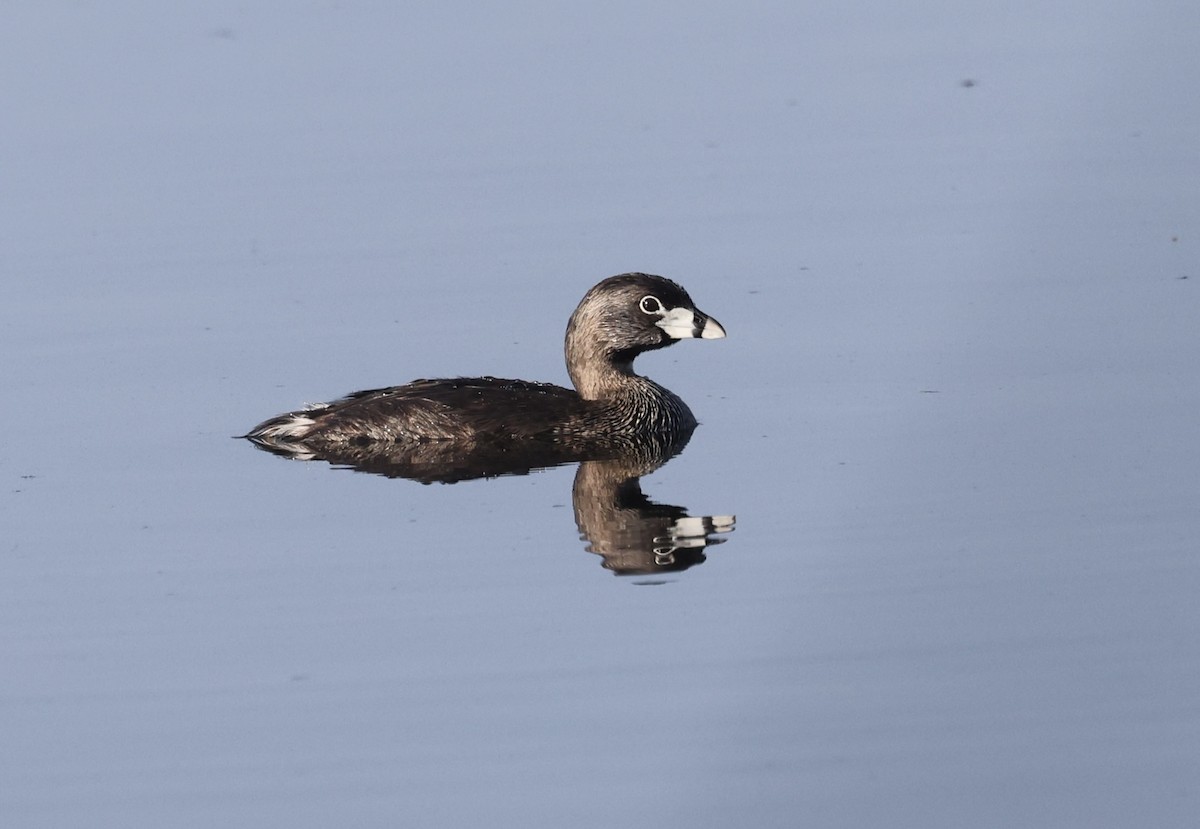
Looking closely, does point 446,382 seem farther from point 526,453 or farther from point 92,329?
point 92,329

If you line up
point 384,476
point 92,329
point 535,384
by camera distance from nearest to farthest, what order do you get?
point 384,476 < point 535,384 < point 92,329

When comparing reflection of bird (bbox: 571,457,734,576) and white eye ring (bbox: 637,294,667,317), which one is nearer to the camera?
reflection of bird (bbox: 571,457,734,576)

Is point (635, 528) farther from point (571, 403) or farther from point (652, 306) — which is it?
point (652, 306)

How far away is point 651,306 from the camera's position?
15.0 meters

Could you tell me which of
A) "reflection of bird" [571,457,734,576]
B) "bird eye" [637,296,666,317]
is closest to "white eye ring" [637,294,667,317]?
"bird eye" [637,296,666,317]

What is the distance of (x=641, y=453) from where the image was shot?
47.0ft

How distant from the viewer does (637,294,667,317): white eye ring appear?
1500cm

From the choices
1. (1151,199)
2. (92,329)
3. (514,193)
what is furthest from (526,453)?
(1151,199)

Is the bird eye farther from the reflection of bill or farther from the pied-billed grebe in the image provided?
the reflection of bill

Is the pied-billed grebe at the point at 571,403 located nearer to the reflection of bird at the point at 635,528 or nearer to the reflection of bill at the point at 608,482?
the reflection of bill at the point at 608,482

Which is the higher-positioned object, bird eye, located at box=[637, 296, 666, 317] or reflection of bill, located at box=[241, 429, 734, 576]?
bird eye, located at box=[637, 296, 666, 317]

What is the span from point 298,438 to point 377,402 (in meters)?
0.52

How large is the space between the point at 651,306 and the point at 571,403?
857 millimetres

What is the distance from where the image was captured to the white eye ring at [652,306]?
15000 mm
